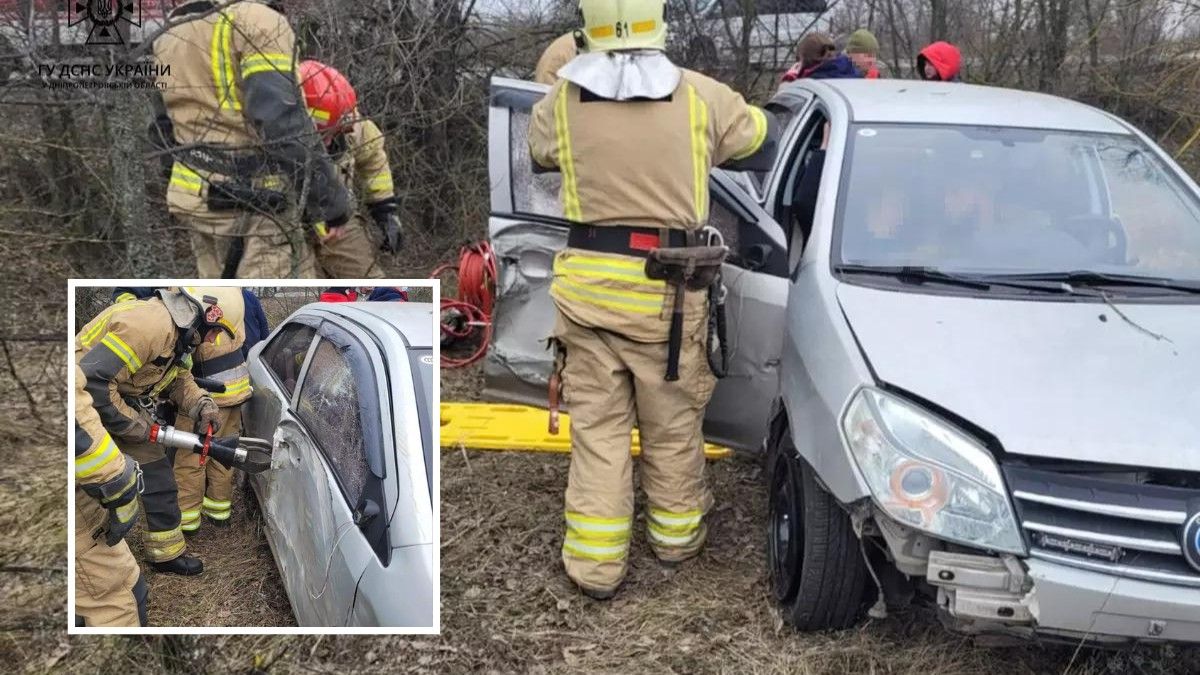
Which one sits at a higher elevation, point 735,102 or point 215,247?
point 735,102

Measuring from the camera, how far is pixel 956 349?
289cm

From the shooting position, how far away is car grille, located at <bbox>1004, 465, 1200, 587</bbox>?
249cm

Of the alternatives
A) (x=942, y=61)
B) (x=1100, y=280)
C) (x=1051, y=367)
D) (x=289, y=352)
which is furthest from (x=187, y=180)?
(x=942, y=61)

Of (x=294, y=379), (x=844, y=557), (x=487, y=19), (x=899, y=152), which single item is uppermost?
(x=487, y=19)

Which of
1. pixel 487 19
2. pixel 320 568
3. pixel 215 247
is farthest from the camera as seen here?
pixel 487 19

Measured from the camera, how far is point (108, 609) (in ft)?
7.70

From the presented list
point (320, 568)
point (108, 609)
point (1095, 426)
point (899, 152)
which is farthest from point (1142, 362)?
point (108, 609)

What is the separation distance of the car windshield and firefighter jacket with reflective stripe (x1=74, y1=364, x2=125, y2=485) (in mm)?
2306

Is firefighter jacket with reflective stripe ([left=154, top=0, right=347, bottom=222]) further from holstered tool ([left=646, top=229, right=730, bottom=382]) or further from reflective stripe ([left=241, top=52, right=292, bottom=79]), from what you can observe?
holstered tool ([left=646, top=229, right=730, bottom=382])

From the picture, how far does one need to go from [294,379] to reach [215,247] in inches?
85.3

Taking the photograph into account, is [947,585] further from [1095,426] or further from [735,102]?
[735,102]

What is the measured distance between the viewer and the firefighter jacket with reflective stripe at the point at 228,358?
235 cm

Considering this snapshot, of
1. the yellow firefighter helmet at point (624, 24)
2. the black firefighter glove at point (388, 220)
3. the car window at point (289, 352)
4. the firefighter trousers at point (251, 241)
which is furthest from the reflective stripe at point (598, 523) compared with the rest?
the black firefighter glove at point (388, 220)

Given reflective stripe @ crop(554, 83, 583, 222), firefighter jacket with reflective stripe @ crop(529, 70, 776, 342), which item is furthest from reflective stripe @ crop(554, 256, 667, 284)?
reflective stripe @ crop(554, 83, 583, 222)
